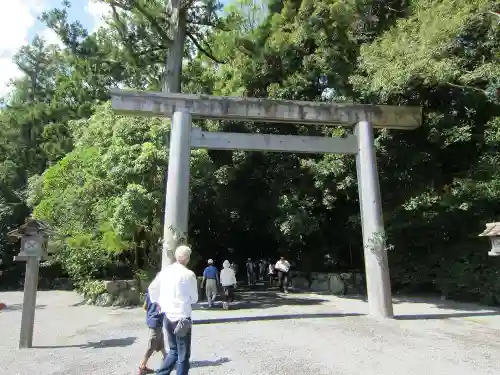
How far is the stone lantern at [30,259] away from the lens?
6.42 m

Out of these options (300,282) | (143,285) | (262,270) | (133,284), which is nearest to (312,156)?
(300,282)

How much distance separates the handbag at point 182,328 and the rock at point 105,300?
8.84m

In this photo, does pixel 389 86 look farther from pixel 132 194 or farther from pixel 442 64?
pixel 132 194

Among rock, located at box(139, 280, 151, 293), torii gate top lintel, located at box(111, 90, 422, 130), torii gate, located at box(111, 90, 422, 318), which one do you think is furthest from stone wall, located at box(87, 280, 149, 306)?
torii gate top lintel, located at box(111, 90, 422, 130)

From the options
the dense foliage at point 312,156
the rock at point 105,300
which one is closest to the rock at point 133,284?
the rock at point 105,300

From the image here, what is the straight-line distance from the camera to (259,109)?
959cm

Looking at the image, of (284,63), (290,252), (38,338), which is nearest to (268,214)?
(290,252)

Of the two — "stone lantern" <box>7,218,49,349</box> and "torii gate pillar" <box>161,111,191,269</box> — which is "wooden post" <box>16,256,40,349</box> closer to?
"stone lantern" <box>7,218,49,349</box>

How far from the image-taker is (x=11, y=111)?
2498cm

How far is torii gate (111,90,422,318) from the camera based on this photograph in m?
8.88

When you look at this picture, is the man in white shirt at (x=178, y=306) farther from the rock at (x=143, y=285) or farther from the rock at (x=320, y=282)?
the rock at (x=320, y=282)

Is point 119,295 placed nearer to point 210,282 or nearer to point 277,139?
point 210,282

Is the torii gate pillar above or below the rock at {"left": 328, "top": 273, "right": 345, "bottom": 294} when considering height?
above

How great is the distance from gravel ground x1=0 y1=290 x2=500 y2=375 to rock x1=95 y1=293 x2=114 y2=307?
87cm
